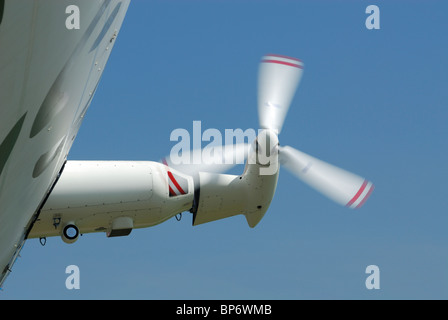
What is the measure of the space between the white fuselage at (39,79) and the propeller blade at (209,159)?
1390cm

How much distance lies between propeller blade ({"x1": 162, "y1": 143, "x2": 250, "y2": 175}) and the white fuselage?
45.6ft

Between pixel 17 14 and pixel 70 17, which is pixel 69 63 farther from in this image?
pixel 17 14

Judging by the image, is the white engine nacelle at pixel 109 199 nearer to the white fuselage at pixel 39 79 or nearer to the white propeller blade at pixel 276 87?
the white propeller blade at pixel 276 87

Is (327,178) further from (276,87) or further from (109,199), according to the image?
(109,199)

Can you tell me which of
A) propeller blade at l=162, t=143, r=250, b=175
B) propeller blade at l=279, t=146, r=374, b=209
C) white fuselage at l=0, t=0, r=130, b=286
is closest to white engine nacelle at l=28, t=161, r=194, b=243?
propeller blade at l=162, t=143, r=250, b=175

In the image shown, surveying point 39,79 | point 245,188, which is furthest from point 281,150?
point 39,79

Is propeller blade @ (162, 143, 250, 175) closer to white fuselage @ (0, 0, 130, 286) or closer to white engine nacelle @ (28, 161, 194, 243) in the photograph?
white engine nacelle @ (28, 161, 194, 243)

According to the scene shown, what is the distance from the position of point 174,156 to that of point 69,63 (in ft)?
63.6

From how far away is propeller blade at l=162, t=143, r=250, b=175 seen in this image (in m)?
32.3

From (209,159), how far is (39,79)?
2185 centimetres

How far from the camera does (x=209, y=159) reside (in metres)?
33.0

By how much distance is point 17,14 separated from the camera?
9.27 metres

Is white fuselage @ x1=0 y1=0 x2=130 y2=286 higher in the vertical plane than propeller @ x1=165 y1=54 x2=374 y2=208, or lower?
lower

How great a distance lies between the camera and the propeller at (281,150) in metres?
31.6
